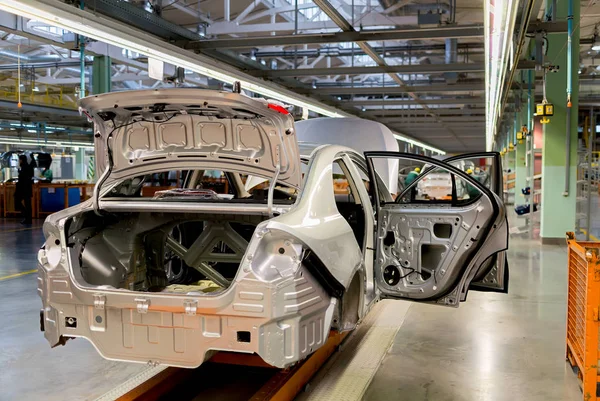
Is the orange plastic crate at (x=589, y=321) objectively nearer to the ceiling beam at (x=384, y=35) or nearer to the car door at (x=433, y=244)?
the car door at (x=433, y=244)

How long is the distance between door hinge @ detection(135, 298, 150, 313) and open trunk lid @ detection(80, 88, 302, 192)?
87 cm

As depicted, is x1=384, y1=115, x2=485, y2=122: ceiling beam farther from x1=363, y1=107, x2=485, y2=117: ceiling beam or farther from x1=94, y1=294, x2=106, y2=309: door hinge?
x1=94, y1=294, x2=106, y2=309: door hinge

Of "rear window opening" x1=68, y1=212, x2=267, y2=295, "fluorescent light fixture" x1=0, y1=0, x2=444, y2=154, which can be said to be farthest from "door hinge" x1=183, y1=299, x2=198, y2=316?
"fluorescent light fixture" x1=0, y1=0, x2=444, y2=154

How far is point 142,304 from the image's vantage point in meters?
2.87

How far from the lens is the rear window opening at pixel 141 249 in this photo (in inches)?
135

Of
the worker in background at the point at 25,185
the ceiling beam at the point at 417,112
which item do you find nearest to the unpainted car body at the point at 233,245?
the worker in background at the point at 25,185

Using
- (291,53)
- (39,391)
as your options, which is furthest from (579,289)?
(291,53)

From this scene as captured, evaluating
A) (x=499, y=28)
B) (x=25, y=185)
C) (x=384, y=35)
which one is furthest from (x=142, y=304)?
(x=25, y=185)

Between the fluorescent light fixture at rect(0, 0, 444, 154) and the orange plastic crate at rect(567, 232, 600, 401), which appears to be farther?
the fluorescent light fixture at rect(0, 0, 444, 154)

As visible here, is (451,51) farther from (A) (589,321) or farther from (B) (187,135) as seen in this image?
(B) (187,135)

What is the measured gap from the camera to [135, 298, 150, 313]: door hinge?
286 centimetres

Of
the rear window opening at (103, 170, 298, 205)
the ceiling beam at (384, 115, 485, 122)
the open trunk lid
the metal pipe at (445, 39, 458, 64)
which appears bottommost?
the rear window opening at (103, 170, 298, 205)

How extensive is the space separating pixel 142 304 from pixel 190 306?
25 cm

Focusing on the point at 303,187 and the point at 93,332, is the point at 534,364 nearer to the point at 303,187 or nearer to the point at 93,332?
the point at 303,187
